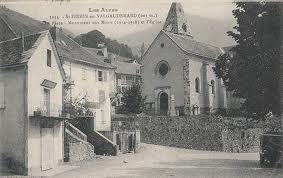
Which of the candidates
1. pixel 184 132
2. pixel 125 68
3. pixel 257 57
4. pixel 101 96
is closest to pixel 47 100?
pixel 257 57

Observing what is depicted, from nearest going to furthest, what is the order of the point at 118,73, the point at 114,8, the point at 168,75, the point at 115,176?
1. the point at 115,176
2. the point at 114,8
3. the point at 168,75
4. the point at 118,73

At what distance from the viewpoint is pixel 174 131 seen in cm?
3334

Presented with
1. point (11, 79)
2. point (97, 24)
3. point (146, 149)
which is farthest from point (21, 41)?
point (146, 149)

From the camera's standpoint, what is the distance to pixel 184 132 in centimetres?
3303

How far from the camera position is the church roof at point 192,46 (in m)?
40.8

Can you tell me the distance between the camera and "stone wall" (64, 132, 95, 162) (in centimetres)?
2189

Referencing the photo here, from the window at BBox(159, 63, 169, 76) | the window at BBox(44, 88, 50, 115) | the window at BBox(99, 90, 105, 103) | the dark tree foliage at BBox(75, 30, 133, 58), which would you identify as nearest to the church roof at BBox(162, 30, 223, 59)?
the window at BBox(159, 63, 169, 76)

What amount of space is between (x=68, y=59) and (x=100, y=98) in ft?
17.0

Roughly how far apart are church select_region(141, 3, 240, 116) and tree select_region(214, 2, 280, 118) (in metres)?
18.8

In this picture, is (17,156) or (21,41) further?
(21,41)

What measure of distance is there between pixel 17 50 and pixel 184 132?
58.1 feet

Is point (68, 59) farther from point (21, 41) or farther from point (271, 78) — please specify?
point (271, 78)

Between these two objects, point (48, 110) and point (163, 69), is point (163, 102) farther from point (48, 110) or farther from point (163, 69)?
point (48, 110)

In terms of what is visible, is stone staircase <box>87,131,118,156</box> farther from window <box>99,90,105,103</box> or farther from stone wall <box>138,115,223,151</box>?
window <box>99,90,105,103</box>
